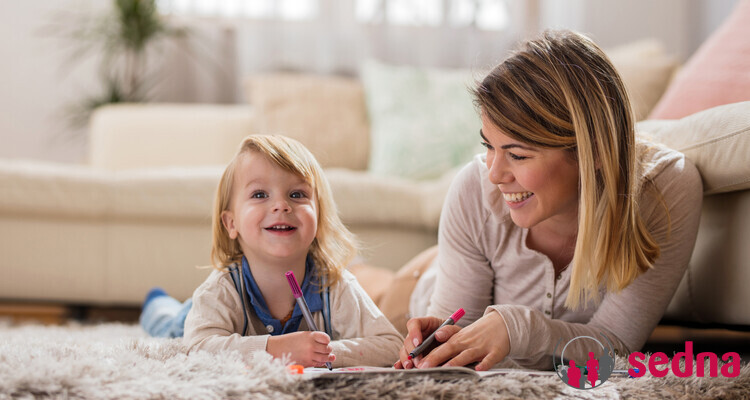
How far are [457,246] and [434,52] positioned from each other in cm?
244

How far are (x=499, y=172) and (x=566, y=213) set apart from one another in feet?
0.65

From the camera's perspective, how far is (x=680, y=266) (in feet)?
3.66

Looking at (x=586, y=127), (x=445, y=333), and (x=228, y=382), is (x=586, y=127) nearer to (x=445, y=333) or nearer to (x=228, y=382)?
(x=445, y=333)

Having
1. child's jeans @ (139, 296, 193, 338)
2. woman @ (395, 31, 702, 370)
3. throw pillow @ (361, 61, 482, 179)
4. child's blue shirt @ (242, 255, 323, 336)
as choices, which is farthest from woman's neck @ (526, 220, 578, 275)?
throw pillow @ (361, 61, 482, 179)

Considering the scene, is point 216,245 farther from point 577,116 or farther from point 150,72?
point 150,72

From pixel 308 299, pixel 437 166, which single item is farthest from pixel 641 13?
pixel 308 299

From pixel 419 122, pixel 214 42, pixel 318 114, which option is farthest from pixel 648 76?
pixel 214 42

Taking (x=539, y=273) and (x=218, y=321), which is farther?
(x=539, y=273)

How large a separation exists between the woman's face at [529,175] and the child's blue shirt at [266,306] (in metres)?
0.34

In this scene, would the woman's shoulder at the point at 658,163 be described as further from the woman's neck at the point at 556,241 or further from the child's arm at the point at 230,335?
the child's arm at the point at 230,335

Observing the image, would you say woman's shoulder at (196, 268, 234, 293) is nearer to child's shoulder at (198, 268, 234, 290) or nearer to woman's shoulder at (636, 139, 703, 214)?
child's shoulder at (198, 268, 234, 290)

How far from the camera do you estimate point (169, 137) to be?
262cm

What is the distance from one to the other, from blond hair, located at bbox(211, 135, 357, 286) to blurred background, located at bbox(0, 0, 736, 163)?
2119 millimetres

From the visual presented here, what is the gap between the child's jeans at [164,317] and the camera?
1392 mm
